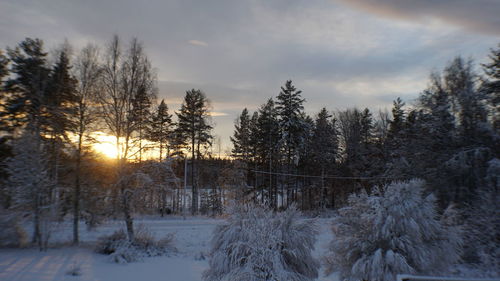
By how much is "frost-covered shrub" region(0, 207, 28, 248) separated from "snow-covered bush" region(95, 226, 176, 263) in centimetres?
323

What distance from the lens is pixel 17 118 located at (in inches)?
712

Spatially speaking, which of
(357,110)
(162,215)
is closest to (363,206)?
(162,215)

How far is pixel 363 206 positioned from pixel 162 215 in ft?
86.7

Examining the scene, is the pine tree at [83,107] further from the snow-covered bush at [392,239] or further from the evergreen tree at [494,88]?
the evergreen tree at [494,88]

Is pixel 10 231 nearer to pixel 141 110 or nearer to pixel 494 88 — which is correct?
pixel 141 110

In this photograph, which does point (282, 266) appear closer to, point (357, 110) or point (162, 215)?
point (162, 215)

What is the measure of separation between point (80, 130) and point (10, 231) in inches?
210

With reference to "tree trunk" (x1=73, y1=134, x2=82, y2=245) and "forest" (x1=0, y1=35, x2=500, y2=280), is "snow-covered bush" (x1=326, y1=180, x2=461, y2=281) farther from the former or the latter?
"tree trunk" (x1=73, y1=134, x2=82, y2=245)

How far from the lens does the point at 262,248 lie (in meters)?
7.30

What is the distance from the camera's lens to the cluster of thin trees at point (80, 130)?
54.1 ft

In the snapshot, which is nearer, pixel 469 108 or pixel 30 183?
pixel 30 183

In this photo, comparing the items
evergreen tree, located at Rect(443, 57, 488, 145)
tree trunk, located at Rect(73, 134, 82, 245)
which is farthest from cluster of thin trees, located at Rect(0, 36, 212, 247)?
evergreen tree, located at Rect(443, 57, 488, 145)

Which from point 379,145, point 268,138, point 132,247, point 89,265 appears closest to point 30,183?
point 89,265

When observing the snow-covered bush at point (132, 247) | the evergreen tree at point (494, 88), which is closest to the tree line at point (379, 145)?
the evergreen tree at point (494, 88)
